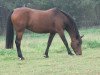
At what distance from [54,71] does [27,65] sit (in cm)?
170

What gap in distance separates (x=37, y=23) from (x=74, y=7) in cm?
2668

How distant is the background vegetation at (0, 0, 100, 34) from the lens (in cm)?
3497

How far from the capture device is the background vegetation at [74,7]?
35.0 metres

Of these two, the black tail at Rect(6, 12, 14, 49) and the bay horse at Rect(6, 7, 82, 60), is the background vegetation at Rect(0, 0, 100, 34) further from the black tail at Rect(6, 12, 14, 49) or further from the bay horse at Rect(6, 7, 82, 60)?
the black tail at Rect(6, 12, 14, 49)

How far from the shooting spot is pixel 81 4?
40281 mm

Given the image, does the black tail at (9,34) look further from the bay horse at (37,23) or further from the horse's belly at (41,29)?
the horse's belly at (41,29)

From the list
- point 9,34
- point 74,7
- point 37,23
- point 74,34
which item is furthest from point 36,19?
point 74,7

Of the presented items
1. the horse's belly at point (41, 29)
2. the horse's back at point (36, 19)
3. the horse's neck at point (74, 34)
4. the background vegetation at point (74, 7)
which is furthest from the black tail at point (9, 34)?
the background vegetation at point (74, 7)

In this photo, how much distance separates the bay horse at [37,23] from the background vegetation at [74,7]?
20.3 m

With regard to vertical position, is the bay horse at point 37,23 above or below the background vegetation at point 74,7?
above

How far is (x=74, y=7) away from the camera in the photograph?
40.1m

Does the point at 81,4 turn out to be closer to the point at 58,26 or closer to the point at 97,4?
the point at 97,4

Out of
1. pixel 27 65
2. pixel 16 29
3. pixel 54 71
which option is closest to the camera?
pixel 54 71

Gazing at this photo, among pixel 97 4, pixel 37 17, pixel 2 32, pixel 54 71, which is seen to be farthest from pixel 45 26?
pixel 97 4
